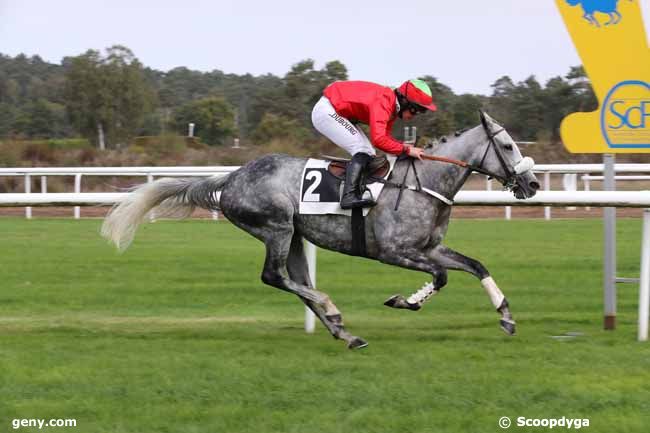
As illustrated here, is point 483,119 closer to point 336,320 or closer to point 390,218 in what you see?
point 390,218

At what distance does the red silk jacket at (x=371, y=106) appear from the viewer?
6348 mm

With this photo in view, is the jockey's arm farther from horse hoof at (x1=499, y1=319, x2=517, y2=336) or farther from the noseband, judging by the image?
horse hoof at (x1=499, y1=319, x2=517, y2=336)

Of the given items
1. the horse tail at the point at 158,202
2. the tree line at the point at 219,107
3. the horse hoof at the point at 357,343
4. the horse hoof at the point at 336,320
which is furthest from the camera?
the tree line at the point at 219,107

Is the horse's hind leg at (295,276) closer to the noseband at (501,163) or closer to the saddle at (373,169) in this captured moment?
the saddle at (373,169)

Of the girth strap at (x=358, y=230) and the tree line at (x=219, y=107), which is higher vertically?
the tree line at (x=219, y=107)

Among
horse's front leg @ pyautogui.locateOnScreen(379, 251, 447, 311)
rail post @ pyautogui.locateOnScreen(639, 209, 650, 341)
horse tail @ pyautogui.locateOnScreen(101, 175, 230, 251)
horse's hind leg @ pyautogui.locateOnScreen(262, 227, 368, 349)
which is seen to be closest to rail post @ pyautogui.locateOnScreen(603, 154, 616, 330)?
rail post @ pyautogui.locateOnScreen(639, 209, 650, 341)

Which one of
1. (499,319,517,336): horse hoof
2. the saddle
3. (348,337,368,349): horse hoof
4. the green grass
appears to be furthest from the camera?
the saddle

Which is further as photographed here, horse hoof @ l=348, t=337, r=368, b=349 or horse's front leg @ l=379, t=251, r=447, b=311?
horse's front leg @ l=379, t=251, r=447, b=311

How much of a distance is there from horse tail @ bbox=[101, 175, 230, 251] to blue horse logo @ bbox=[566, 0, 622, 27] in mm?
2552

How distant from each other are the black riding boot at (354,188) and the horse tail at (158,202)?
0.93 m

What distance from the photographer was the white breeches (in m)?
6.50

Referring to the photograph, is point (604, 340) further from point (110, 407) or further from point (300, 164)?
point (110, 407)

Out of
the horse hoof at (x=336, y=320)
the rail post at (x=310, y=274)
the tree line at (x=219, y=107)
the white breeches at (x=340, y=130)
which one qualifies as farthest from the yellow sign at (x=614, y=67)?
the tree line at (x=219, y=107)

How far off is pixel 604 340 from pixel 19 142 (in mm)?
22215
